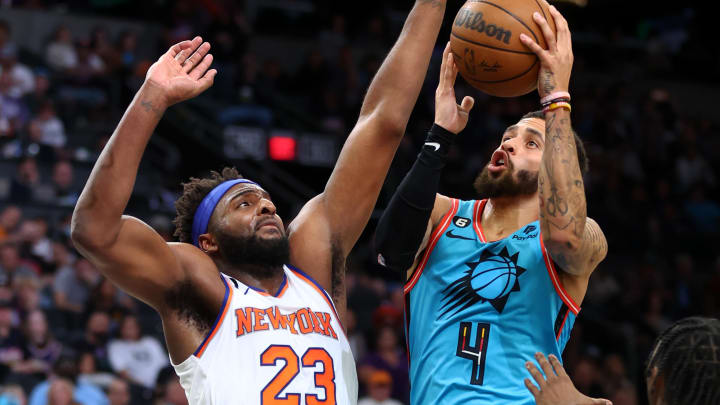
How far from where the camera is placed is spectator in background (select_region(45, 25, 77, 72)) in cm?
1169

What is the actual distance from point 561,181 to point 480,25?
67 centimetres

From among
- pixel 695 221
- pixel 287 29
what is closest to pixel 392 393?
pixel 695 221

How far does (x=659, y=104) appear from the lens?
14570mm

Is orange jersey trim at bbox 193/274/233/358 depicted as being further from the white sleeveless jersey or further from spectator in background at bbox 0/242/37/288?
spectator in background at bbox 0/242/37/288

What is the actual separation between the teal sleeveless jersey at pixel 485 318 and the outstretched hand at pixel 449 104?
45cm

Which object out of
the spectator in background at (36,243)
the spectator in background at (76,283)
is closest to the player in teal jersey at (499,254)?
the spectator in background at (76,283)

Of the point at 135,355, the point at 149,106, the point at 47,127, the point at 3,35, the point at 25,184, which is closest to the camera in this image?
the point at 149,106

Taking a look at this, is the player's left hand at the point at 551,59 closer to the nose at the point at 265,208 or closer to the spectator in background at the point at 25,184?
the nose at the point at 265,208

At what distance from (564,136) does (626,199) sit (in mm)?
9860

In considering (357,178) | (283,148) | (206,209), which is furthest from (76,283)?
(357,178)

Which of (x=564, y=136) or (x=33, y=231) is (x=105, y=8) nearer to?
(x=33, y=231)

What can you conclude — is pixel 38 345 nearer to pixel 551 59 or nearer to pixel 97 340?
pixel 97 340

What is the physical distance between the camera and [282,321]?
3.56 metres

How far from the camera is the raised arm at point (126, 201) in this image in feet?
10.7
